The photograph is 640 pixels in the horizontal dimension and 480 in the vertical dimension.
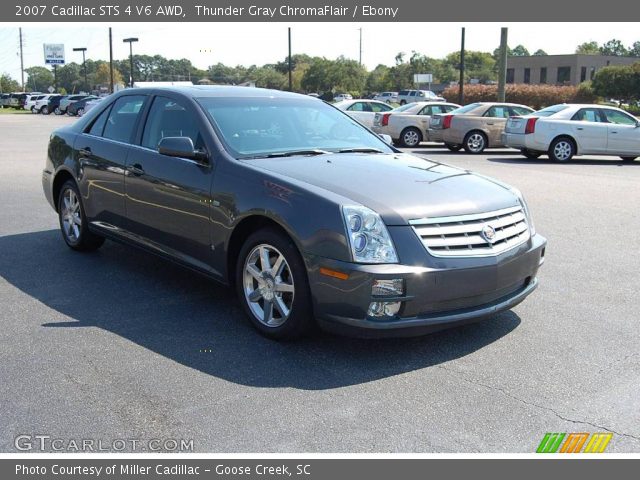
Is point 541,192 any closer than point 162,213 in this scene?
No

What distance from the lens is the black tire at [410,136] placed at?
2196 cm

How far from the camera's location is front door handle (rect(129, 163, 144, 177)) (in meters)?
5.80

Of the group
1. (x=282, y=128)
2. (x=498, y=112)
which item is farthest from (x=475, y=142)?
(x=282, y=128)

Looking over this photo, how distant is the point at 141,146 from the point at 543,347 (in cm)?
361

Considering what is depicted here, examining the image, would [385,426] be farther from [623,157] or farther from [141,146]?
[623,157]

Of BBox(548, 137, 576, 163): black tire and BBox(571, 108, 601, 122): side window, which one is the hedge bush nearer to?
BBox(571, 108, 601, 122): side window

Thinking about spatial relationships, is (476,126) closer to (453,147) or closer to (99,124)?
(453,147)

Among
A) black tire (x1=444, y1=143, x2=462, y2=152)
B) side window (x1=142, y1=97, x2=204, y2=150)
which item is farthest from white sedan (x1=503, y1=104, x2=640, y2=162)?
side window (x1=142, y1=97, x2=204, y2=150)

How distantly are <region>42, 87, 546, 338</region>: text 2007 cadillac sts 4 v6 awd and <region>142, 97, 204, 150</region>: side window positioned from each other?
13mm

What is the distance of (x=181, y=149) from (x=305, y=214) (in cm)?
127

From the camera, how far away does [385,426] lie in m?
3.56

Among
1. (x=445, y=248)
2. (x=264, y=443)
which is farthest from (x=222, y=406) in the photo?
(x=445, y=248)

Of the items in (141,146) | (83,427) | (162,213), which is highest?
(141,146)

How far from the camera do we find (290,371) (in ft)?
13.9
